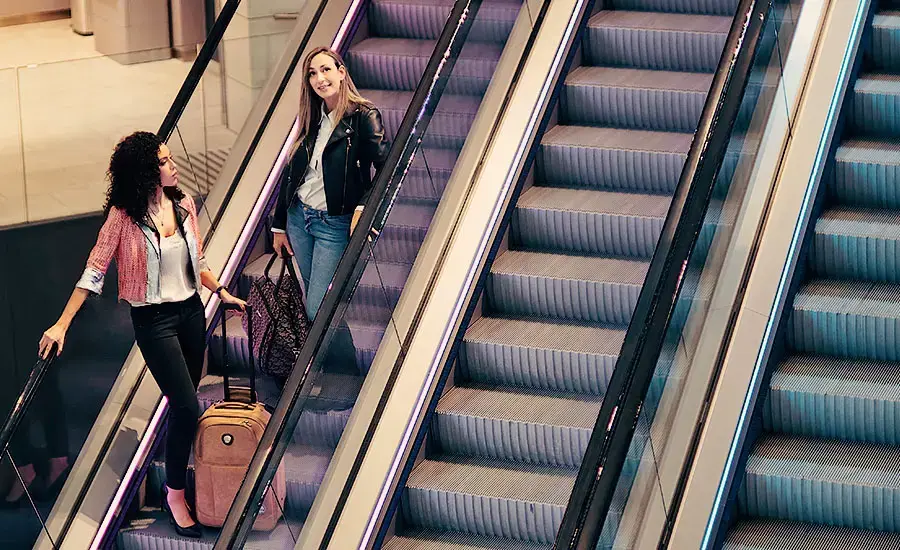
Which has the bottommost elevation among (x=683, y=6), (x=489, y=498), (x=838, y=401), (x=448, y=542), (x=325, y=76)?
(x=448, y=542)

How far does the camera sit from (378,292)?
582 cm

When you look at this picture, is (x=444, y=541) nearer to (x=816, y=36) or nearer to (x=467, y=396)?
(x=467, y=396)

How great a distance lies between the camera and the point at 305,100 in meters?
5.91

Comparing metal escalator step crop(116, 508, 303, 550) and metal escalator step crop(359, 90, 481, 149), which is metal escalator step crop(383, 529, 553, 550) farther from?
metal escalator step crop(359, 90, 481, 149)

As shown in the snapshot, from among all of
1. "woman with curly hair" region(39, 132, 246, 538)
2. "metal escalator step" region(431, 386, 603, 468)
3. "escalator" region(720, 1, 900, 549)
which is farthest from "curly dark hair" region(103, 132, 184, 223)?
"escalator" region(720, 1, 900, 549)

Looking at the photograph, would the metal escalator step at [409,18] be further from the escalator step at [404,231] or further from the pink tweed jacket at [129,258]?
the pink tweed jacket at [129,258]

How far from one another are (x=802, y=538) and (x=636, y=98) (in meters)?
2.64

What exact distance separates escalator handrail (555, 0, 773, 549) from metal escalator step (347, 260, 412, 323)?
4.53 ft

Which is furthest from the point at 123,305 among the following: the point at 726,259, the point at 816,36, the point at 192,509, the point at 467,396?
the point at 816,36

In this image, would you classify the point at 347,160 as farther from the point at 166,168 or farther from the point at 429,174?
the point at 166,168

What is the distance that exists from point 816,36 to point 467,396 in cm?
229

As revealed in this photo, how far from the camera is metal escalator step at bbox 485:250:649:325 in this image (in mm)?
6180

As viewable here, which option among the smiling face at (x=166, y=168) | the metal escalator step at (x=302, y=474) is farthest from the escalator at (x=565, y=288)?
the smiling face at (x=166, y=168)

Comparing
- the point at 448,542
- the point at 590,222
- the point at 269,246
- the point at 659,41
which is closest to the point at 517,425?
the point at 448,542
